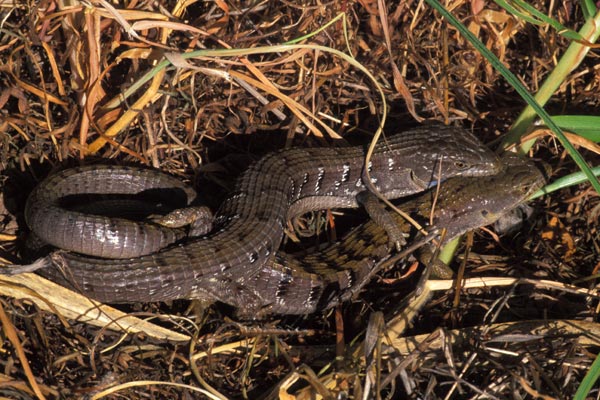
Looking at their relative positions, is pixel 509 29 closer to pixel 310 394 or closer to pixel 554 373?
pixel 554 373

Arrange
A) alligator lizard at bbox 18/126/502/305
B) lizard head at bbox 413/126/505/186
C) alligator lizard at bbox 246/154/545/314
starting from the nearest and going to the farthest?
alligator lizard at bbox 18/126/502/305, alligator lizard at bbox 246/154/545/314, lizard head at bbox 413/126/505/186

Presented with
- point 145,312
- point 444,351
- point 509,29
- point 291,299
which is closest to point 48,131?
point 145,312

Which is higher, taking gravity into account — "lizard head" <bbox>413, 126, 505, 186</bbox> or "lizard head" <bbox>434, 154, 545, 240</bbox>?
"lizard head" <bbox>413, 126, 505, 186</bbox>

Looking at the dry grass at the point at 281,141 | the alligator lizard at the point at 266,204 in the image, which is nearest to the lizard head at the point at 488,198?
the alligator lizard at the point at 266,204

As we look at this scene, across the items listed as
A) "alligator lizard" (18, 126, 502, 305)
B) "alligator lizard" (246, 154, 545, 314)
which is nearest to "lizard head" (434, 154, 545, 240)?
"alligator lizard" (246, 154, 545, 314)

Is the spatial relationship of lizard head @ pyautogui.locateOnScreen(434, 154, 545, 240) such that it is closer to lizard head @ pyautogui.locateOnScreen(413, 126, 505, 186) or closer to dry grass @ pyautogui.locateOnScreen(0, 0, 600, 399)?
lizard head @ pyautogui.locateOnScreen(413, 126, 505, 186)

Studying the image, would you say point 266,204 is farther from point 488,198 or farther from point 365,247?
point 488,198
